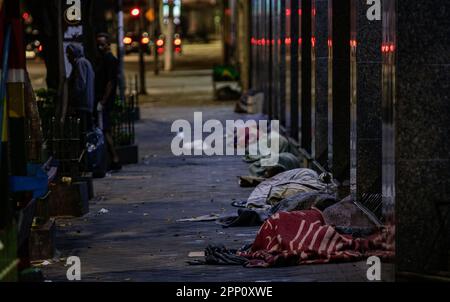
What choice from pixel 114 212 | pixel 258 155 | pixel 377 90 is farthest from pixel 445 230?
pixel 258 155

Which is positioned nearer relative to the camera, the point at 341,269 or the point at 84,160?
the point at 341,269

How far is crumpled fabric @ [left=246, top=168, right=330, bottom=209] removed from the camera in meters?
16.5

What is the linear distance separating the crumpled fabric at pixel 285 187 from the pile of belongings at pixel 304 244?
9.41ft

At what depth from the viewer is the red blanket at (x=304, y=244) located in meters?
12.5

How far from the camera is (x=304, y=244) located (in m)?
12.8

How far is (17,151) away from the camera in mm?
10188

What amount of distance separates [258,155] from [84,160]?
169 inches

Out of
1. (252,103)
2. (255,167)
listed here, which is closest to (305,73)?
(255,167)

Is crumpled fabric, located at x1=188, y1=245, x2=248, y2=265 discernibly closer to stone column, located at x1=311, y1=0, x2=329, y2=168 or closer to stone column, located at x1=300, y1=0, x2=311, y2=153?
stone column, located at x1=311, y1=0, x2=329, y2=168

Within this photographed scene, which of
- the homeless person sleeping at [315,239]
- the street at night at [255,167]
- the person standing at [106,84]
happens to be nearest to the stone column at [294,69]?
the street at night at [255,167]

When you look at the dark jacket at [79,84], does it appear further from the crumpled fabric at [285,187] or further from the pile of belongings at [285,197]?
the crumpled fabric at [285,187]

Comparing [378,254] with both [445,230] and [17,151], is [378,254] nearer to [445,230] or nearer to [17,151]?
[445,230]

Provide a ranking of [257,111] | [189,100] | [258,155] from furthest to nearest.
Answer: [189,100] < [257,111] < [258,155]

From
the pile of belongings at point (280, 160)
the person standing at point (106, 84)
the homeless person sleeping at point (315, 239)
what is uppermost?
the person standing at point (106, 84)
